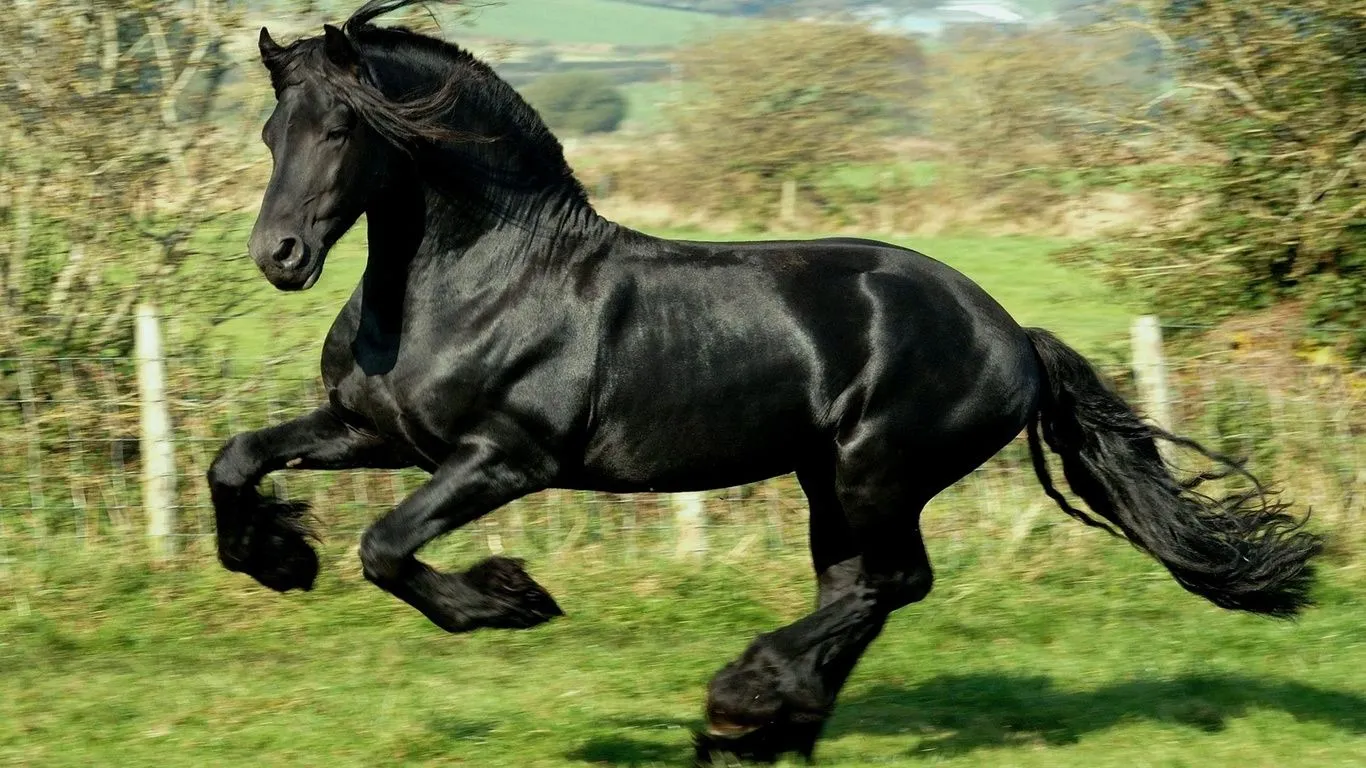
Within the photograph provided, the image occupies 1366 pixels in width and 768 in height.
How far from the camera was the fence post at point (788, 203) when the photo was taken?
21375 millimetres

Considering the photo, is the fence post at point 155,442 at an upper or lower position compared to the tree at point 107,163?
lower

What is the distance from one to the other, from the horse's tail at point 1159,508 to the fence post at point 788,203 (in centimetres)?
1606

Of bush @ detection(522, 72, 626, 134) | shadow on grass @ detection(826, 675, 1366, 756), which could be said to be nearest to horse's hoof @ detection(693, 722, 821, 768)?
shadow on grass @ detection(826, 675, 1366, 756)

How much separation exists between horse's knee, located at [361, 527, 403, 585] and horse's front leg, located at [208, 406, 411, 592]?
0.35 metres

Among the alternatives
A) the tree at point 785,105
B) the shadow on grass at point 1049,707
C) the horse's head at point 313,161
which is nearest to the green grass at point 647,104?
the tree at point 785,105

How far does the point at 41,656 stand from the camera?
616 centimetres

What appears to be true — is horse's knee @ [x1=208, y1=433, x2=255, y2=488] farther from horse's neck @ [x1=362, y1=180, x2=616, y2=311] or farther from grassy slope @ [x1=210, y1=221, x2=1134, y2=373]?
grassy slope @ [x1=210, y1=221, x2=1134, y2=373]

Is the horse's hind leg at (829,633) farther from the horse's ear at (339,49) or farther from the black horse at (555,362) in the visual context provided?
the horse's ear at (339,49)

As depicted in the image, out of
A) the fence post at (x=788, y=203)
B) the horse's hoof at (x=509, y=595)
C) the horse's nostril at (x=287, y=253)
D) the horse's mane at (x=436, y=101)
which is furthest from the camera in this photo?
the fence post at (x=788, y=203)

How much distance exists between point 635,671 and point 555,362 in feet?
6.28

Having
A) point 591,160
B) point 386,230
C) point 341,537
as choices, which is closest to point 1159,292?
point 341,537

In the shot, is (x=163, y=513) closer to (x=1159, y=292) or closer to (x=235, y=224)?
(x=235, y=224)

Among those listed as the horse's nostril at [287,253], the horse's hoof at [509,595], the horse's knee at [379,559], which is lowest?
the horse's hoof at [509,595]

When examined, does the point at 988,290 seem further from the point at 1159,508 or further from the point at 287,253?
the point at 287,253
